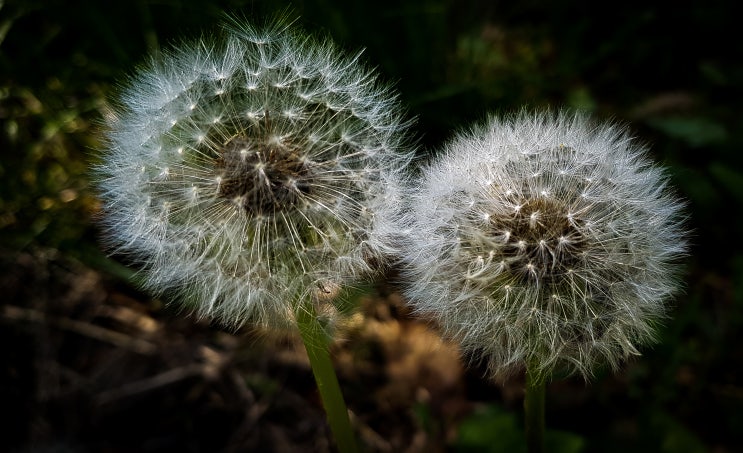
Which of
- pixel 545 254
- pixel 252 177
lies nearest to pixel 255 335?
pixel 252 177

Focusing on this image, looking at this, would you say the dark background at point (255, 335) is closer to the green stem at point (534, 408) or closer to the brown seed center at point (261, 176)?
the green stem at point (534, 408)

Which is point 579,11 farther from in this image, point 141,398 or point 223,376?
point 141,398

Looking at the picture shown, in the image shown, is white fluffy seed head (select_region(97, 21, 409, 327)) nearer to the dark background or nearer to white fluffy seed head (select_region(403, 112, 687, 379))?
white fluffy seed head (select_region(403, 112, 687, 379))

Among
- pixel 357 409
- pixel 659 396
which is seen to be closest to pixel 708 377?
pixel 659 396

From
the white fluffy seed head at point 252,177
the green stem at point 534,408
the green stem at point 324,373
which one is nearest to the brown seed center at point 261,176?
the white fluffy seed head at point 252,177

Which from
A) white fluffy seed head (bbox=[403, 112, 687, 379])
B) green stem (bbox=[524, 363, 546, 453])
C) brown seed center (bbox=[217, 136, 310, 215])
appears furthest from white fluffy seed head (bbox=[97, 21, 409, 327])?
green stem (bbox=[524, 363, 546, 453])

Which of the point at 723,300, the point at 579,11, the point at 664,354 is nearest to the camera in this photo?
the point at 664,354
